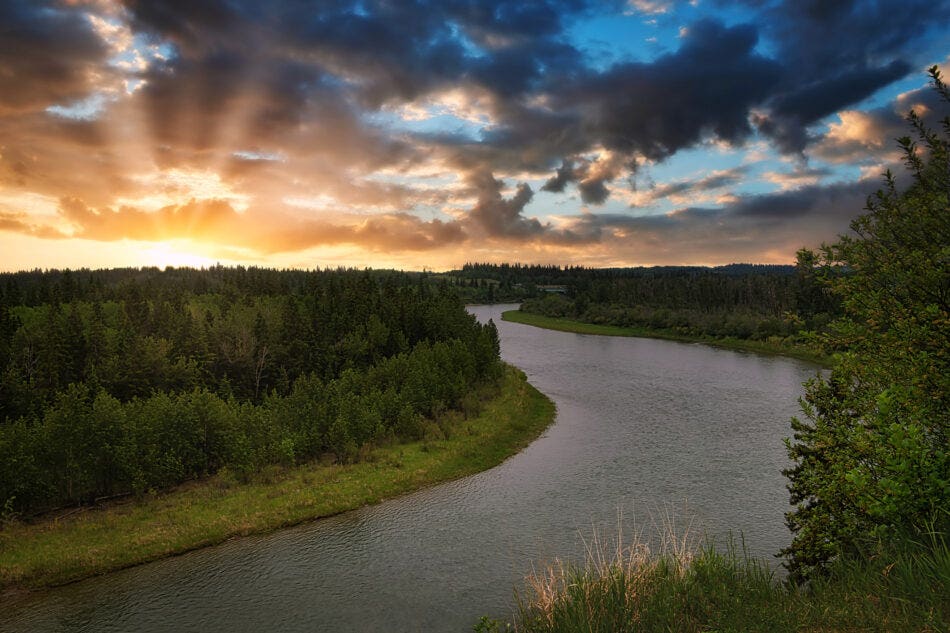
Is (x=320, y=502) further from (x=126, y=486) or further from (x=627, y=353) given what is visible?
(x=627, y=353)

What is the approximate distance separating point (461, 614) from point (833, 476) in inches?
663

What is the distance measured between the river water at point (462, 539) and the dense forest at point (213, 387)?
41.6 feet

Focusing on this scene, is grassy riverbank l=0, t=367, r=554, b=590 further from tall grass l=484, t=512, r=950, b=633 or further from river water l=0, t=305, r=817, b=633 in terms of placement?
tall grass l=484, t=512, r=950, b=633

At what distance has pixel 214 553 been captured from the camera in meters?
32.2

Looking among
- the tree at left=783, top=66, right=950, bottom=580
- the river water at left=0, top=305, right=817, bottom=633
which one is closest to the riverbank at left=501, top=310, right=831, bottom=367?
the river water at left=0, top=305, right=817, bottom=633

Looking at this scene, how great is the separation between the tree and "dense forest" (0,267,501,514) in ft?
132

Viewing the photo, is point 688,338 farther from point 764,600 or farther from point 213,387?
point 764,600

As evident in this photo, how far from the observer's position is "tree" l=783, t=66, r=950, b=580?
41.1ft

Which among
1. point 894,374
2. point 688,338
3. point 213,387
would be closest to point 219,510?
point 894,374

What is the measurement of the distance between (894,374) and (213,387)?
8026 cm

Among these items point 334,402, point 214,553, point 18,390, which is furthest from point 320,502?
point 18,390

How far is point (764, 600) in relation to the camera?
13984mm

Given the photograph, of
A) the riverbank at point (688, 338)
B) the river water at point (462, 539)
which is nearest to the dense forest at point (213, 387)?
the river water at point (462, 539)

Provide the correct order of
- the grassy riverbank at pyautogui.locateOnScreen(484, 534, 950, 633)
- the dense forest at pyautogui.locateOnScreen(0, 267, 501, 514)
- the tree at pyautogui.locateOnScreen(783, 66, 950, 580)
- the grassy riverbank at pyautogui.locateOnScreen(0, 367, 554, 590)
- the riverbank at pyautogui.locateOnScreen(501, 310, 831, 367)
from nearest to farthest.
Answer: the grassy riverbank at pyautogui.locateOnScreen(484, 534, 950, 633)
the tree at pyautogui.locateOnScreen(783, 66, 950, 580)
the grassy riverbank at pyautogui.locateOnScreen(0, 367, 554, 590)
the dense forest at pyautogui.locateOnScreen(0, 267, 501, 514)
the riverbank at pyautogui.locateOnScreen(501, 310, 831, 367)
